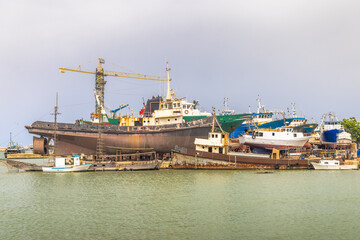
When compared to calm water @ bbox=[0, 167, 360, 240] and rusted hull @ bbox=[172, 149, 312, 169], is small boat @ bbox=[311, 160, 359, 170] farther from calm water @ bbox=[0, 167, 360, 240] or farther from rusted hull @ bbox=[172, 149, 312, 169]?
calm water @ bbox=[0, 167, 360, 240]

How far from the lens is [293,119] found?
53.7 metres

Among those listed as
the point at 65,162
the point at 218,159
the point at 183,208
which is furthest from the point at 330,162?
the point at 65,162

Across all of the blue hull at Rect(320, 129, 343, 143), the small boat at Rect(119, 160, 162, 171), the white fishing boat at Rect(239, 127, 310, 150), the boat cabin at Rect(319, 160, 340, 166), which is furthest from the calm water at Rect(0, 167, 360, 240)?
the blue hull at Rect(320, 129, 343, 143)

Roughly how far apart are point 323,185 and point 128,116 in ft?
93.7

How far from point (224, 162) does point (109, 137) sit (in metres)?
15.3

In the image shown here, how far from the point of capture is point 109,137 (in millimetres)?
41094

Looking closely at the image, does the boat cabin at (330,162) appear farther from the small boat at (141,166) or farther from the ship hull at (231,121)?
the small boat at (141,166)

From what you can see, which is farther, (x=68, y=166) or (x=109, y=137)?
(x=109, y=137)

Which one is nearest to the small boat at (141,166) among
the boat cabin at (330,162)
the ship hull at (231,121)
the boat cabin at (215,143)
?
the boat cabin at (215,143)

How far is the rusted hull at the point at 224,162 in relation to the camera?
3556 cm

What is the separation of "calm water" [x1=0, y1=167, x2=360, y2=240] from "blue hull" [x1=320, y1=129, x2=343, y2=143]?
2129 centimetres

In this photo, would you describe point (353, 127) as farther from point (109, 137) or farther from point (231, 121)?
point (109, 137)

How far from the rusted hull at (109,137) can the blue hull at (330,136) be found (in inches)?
1012

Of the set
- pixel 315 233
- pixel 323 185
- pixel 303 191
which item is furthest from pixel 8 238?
pixel 323 185
